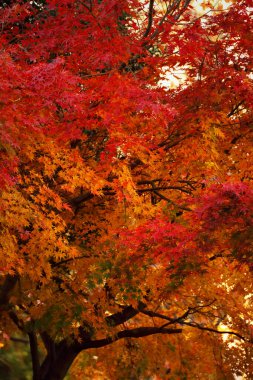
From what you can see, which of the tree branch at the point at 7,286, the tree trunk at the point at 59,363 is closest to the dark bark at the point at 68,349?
the tree trunk at the point at 59,363

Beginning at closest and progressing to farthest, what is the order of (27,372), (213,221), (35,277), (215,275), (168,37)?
1. (213,221)
2. (35,277)
3. (168,37)
4. (215,275)
5. (27,372)

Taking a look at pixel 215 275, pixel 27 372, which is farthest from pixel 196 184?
pixel 27 372

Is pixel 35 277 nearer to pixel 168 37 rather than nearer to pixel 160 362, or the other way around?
pixel 168 37

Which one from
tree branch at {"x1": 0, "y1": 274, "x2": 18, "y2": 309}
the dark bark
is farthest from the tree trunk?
tree branch at {"x1": 0, "y1": 274, "x2": 18, "y2": 309}

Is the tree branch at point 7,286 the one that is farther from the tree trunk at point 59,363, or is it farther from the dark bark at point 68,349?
the tree trunk at point 59,363

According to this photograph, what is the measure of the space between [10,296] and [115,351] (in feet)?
13.5

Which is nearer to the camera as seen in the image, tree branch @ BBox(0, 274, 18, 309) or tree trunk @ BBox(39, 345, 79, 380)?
tree branch @ BBox(0, 274, 18, 309)

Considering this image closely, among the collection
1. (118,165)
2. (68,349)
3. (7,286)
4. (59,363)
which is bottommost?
(59,363)

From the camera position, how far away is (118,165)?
843 centimetres

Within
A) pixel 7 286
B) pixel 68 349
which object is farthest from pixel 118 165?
pixel 68 349

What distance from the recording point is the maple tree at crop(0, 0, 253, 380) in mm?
6594

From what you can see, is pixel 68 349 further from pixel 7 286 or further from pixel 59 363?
pixel 7 286

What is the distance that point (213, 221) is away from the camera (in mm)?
6438

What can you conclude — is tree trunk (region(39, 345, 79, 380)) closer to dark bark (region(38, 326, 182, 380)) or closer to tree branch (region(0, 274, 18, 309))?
dark bark (region(38, 326, 182, 380))
